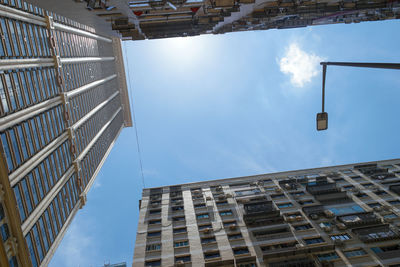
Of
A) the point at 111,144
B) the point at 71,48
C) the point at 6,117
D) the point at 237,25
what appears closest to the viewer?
the point at 237,25

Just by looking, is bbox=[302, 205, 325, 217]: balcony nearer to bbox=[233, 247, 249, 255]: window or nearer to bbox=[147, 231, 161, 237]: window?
bbox=[233, 247, 249, 255]: window

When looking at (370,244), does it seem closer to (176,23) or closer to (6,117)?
(176,23)

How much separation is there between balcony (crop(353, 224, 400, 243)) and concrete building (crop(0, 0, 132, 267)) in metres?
34.4

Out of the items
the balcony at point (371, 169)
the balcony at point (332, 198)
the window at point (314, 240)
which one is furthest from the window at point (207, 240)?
the balcony at point (371, 169)

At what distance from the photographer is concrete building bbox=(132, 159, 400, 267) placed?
87.3ft

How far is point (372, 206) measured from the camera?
1359 inches

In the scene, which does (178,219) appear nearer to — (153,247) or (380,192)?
(153,247)

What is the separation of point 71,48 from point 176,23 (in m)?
63.7

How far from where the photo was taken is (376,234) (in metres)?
28.2

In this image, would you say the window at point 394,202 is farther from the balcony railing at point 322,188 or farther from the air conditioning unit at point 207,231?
the air conditioning unit at point 207,231

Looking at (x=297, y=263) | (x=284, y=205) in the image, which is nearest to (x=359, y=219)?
(x=284, y=205)

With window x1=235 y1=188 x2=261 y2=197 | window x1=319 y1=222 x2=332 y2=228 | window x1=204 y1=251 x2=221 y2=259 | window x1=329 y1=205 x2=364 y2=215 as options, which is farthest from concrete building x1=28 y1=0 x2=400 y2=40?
window x1=204 y1=251 x2=221 y2=259

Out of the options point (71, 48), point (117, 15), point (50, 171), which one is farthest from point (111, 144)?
point (117, 15)

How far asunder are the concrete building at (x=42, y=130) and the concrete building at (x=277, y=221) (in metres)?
17.1
